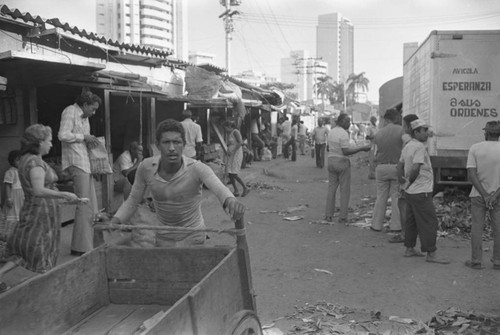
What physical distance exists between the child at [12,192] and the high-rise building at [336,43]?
284 ft

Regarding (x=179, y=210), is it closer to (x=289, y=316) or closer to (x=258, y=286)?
(x=289, y=316)

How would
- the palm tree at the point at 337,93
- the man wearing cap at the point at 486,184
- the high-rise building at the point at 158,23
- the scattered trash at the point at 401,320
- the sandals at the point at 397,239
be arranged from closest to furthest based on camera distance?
1. the scattered trash at the point at 401,320
2. the man wearing cap at the point at 486,184
3. the sandals at the point at 397,239
4. the high-rise building at the point at 158,23
5. the palm tree at the point at 337,93

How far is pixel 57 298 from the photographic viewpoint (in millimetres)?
2877

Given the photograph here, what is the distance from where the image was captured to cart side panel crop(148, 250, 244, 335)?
222cm

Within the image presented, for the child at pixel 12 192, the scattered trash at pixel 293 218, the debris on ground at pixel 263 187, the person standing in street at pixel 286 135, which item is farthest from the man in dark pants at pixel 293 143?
the child at pixel 12 192

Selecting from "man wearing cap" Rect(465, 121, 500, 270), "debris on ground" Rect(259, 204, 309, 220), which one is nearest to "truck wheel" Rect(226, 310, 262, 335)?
"man wearing cap" Rect(465, 121, 500, 270)

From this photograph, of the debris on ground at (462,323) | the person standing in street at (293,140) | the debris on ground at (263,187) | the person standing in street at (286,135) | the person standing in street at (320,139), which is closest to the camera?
the debris on ground at (462,323)

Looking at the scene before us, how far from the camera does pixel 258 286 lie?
5.62 m

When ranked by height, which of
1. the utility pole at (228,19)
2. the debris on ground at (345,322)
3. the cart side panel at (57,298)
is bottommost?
the debris on ground at (345,322)

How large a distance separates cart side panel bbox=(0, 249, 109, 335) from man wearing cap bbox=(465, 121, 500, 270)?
4660 millimetres

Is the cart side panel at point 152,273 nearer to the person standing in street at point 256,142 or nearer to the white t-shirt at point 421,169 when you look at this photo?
the white t-shirt at point 421,169

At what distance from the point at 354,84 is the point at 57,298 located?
87776 mm

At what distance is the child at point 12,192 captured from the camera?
627 cm

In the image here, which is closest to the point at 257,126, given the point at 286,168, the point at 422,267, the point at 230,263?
the point at 286,168
